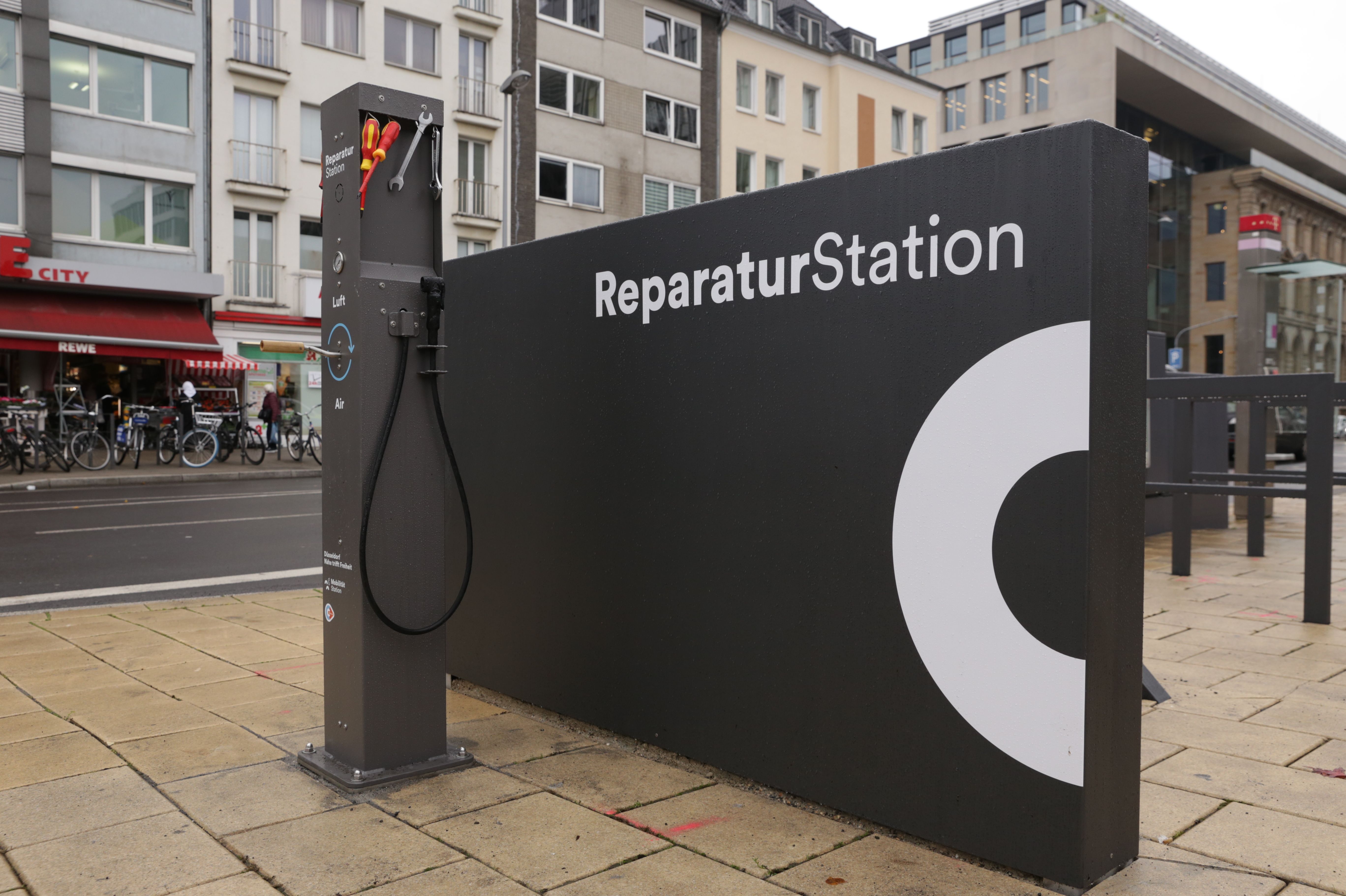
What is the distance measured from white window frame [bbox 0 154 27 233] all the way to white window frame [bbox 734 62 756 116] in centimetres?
2345

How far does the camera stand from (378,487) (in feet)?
12.0

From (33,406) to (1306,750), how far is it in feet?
66.2

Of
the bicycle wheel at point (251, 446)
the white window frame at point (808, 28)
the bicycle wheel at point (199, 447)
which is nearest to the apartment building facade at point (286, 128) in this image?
the bicycle wheel at point (251, 446)

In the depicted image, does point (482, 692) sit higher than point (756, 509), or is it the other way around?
Result: point (756, 509)

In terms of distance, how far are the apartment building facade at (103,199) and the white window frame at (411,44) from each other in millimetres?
5051

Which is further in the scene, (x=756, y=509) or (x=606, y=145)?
(x=606, y=145)

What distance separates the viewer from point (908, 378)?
122 inches

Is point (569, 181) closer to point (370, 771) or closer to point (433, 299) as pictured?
point (433, 299)

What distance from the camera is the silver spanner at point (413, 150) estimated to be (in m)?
3.63

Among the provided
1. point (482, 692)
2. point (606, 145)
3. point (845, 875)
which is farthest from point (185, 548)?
point (606, 145)

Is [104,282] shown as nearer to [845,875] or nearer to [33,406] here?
[33,406]

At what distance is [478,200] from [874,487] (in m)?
30.8

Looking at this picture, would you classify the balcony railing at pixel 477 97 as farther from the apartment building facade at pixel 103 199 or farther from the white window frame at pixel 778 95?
the white window frame at pixel 778 95

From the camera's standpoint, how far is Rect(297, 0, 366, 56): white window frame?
→ 28.5m
